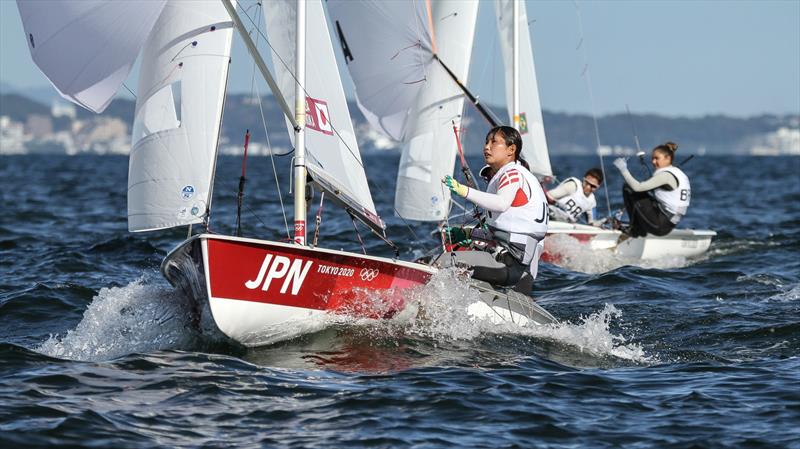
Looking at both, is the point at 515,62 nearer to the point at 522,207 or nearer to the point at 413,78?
the point at 413,78

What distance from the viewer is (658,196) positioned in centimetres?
1465

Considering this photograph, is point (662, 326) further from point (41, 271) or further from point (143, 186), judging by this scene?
point (41, 271)

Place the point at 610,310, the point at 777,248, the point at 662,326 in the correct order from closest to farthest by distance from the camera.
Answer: the point at 662,326
the point at 610,310
the point at 777,248

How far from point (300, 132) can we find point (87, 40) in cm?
162

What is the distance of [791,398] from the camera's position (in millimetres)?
6895

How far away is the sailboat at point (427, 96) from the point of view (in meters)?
11.9

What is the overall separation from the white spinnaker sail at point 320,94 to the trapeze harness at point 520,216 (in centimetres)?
98

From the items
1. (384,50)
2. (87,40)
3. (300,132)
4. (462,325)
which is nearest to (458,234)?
(462,325)

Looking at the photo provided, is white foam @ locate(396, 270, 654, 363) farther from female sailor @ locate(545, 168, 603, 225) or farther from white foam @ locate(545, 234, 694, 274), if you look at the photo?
female sailor @ locate(545, 168, 603, 225)

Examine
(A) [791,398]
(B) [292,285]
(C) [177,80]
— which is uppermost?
(C) [177,80]

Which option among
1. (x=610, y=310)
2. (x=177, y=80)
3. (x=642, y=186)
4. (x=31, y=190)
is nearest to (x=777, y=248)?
(x=642, y=186)

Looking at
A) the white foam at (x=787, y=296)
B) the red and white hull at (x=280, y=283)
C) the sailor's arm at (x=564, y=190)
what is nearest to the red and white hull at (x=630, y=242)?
the sailor's arm at (x=564, y=190)

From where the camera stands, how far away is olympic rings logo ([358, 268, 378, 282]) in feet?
26.7

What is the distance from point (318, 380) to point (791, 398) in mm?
2892
